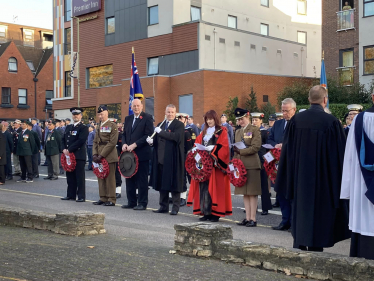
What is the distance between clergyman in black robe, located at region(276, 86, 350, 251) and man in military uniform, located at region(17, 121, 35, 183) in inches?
546

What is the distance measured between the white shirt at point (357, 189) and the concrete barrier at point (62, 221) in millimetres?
3945

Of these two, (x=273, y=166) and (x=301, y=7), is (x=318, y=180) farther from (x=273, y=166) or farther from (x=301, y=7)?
(x=301, y=7)

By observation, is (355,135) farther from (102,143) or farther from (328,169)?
(102,143)

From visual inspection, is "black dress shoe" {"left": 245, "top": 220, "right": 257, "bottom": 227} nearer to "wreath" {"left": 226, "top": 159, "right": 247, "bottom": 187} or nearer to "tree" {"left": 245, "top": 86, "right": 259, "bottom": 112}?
"wreath" {"left": 226, "top": 159, "right": 247, "bottom": 187}

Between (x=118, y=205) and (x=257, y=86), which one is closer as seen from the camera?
(x=118, y=205)

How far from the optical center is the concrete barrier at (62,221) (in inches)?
323

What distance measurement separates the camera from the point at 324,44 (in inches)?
1281

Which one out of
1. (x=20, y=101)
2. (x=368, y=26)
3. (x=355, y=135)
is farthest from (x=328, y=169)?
(x=20, y=101)

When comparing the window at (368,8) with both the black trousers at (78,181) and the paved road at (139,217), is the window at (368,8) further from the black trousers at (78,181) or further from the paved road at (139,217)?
the black trousers at (78,181)

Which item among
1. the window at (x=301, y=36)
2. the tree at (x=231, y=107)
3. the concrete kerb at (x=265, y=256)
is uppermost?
the window at (x=301, y=36)

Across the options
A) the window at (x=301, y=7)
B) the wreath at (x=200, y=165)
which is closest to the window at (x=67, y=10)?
the window at (x=301, y=7)

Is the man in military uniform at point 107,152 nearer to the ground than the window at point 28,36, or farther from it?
nearer to the ground

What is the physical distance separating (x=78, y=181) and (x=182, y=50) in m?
25.0

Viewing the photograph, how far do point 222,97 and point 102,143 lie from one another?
2062cm
